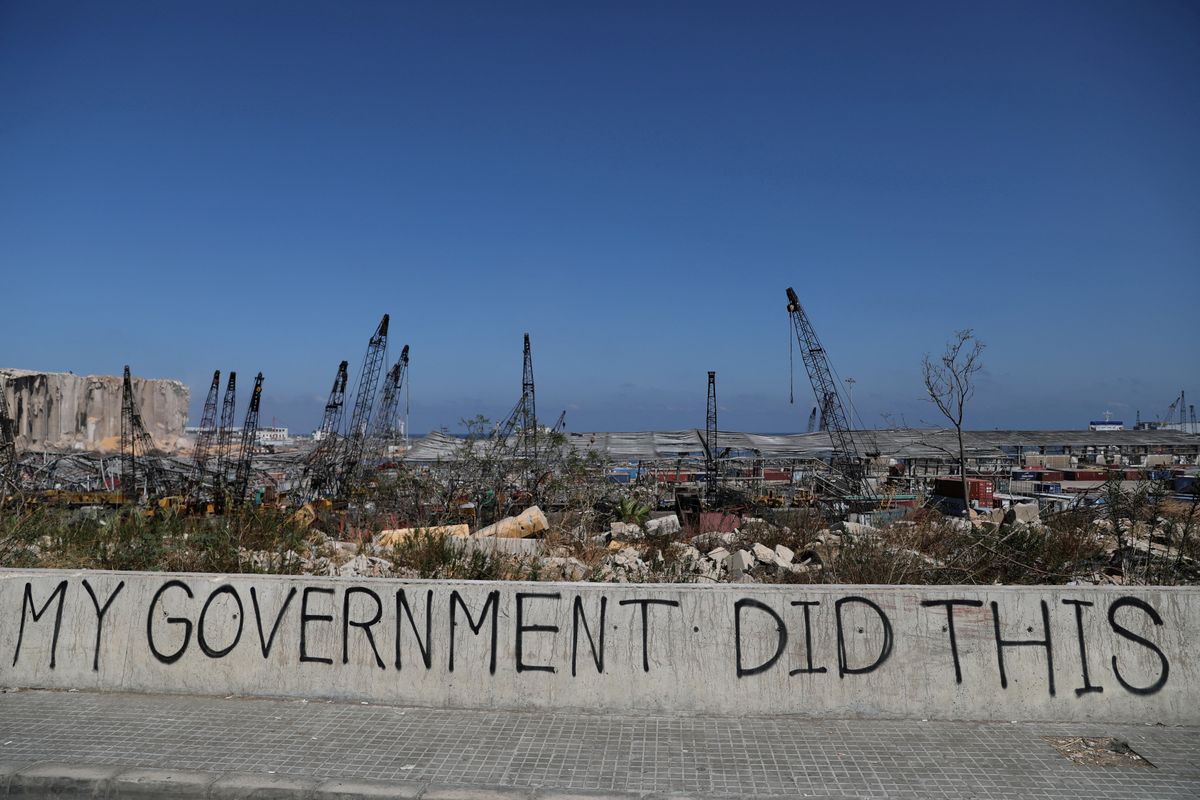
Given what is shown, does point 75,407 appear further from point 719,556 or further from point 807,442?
point 719,556

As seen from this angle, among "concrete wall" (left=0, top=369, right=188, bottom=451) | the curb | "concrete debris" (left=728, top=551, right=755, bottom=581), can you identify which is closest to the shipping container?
"concrete debris" (left=728, top=551, right=755, bottom=581)

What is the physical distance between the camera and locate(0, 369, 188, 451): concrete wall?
107250 mm

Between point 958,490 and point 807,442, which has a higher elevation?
point 807,442

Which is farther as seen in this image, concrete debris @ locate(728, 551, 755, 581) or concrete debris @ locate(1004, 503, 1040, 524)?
concrete debris @ locate(1004, 503, 1040, 524)

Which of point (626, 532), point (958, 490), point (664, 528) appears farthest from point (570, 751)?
point (958, 490)

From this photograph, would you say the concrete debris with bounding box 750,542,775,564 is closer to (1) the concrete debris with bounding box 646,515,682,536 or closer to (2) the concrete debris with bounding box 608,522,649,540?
(1) the concrete debris with bounding box 646,515,682,536

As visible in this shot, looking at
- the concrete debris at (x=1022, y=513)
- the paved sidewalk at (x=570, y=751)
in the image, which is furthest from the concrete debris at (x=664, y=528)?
the paved sidewalk at (x=570, y=751)

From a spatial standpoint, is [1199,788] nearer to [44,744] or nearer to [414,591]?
[414,591]

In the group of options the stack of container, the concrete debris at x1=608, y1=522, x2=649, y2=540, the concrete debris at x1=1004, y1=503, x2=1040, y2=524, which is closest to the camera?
the concrete debris at x1=608, y1=522, x2=649, y2=540

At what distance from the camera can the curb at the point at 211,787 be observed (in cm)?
435

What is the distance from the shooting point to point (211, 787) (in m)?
4.46

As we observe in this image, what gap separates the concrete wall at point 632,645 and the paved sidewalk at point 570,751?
0.14 meters

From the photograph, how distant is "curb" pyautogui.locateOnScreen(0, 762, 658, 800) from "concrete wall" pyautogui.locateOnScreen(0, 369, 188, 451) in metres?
115

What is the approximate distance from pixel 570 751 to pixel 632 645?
92cm
